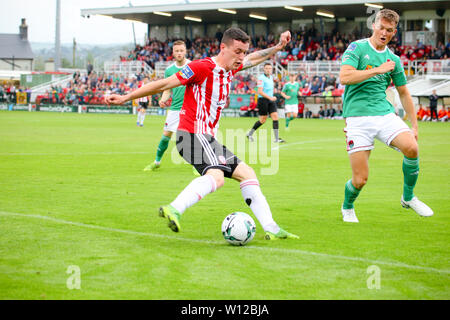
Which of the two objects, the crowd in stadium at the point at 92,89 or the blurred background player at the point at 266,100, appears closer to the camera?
the blurred background player at the point at 266,100

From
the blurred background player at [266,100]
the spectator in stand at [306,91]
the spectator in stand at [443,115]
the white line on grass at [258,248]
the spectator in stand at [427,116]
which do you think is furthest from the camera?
the spectator in stand at [306,91]

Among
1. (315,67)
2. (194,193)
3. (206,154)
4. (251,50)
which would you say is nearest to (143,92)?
(206,154)

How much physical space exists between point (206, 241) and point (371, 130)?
2.52 metres

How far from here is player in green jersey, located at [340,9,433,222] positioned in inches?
285

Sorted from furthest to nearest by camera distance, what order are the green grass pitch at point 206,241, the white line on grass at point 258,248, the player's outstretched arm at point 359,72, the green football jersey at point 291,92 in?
the green football jersey at point 291,92 < the player's outstretched arm at point 359,72 < the white line on grass at point 258,248 < the green grass pitch at point 206,241

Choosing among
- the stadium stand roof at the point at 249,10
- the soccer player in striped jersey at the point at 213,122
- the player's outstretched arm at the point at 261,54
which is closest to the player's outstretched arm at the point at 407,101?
the player's outstretched arm at the point at 261,54

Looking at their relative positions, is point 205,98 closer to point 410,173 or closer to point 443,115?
point 410,173

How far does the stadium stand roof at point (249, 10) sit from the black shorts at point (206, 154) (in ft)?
147

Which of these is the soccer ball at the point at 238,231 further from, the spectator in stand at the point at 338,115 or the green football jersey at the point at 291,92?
the spectator in stand at the point at 338,115

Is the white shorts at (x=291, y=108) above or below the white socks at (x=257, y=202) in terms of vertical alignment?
above

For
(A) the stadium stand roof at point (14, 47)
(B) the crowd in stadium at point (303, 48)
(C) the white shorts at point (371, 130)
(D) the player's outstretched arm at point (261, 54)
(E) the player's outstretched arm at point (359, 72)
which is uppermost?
(A) the stadium stand roof at point (14, 47)

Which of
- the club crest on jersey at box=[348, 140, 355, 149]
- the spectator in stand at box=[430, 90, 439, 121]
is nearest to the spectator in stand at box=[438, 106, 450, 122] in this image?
the spectator in stand at box=[430, 90, 439, 121]

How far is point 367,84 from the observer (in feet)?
24.5

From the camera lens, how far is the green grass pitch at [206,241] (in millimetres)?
4660
